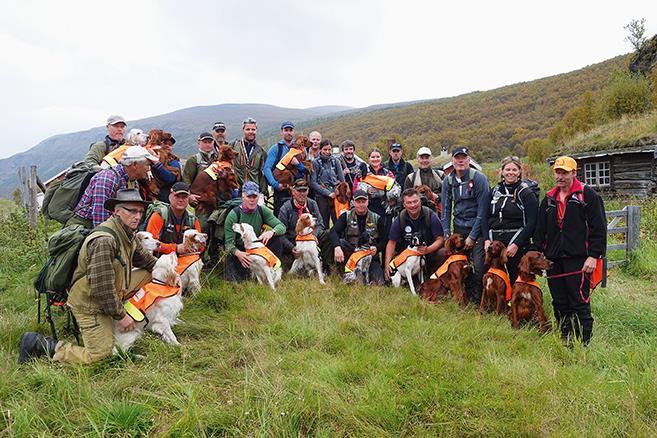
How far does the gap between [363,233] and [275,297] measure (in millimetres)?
1991

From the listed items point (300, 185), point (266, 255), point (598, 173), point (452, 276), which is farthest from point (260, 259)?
point (598, 173)

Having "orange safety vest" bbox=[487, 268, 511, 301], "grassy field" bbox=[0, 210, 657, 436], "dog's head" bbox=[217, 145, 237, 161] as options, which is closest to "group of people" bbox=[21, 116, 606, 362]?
"orange safety vest" bbox=[487, 268, 511, 301]

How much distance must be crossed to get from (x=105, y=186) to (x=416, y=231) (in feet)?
13.7

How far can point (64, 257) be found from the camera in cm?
357

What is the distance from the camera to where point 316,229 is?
6.62m

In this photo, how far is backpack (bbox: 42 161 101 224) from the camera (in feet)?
13.9

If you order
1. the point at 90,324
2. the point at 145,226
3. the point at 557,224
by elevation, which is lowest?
the point at 90,324

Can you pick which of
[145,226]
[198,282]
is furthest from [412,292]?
[145,226]

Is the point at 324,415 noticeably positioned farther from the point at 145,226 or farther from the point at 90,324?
the point at 145,226

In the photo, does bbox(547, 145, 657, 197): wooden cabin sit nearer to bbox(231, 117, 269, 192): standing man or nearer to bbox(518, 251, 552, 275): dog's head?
bbox(518, 251, 552, 275): dog's head

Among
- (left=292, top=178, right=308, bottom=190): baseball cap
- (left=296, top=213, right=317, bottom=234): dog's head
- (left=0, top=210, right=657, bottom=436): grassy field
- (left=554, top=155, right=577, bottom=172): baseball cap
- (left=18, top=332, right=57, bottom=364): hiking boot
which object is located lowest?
(left=0, top=210, right=657, bottom=436): grassy field

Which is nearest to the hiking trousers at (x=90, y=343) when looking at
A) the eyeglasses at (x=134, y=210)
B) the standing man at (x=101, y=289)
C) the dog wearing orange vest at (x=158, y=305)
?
the standing man at (x=101, y=289)

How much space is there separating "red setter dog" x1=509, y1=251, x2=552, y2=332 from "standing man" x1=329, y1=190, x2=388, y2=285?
7.28 ft

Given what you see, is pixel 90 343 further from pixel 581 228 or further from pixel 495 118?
pixel 495 118
